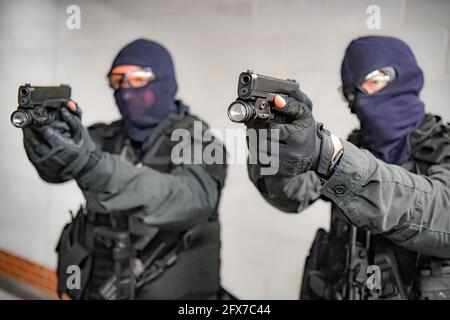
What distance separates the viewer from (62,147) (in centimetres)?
73

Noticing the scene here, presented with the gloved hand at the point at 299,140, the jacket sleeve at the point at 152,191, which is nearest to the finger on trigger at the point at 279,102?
the gloved hand at the point at 299,140

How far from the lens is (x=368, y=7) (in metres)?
0.79

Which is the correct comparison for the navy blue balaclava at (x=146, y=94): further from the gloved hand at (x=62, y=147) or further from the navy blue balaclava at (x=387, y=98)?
the navy blue balaclava at (x=387, y=98)

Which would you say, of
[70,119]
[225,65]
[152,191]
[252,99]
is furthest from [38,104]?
[225,65]

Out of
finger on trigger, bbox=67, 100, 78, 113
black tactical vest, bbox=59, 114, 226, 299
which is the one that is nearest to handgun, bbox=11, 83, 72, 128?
finger on trigger, bbox=67, 100, 78, 113

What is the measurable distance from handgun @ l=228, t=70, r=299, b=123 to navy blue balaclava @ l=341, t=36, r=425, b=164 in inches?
10.8

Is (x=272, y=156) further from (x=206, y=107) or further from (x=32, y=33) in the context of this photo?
(x=32, y=33)

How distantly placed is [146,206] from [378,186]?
41 cm

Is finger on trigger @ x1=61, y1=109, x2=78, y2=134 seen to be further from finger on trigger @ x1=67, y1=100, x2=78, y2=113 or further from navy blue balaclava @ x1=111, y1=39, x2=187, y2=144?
navy blue balaclava @ x1=111, y1=39, x2=187, y2=144

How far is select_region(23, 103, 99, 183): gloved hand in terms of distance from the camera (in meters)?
0.72

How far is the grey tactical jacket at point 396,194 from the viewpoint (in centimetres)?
55

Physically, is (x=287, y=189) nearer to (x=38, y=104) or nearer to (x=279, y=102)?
(x=279, y=102)

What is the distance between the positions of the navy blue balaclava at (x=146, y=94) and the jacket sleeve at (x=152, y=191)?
0.14 m

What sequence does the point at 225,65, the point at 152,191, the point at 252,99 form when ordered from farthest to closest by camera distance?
the point at 225,65, the point at 152,191, the point at 252,99
